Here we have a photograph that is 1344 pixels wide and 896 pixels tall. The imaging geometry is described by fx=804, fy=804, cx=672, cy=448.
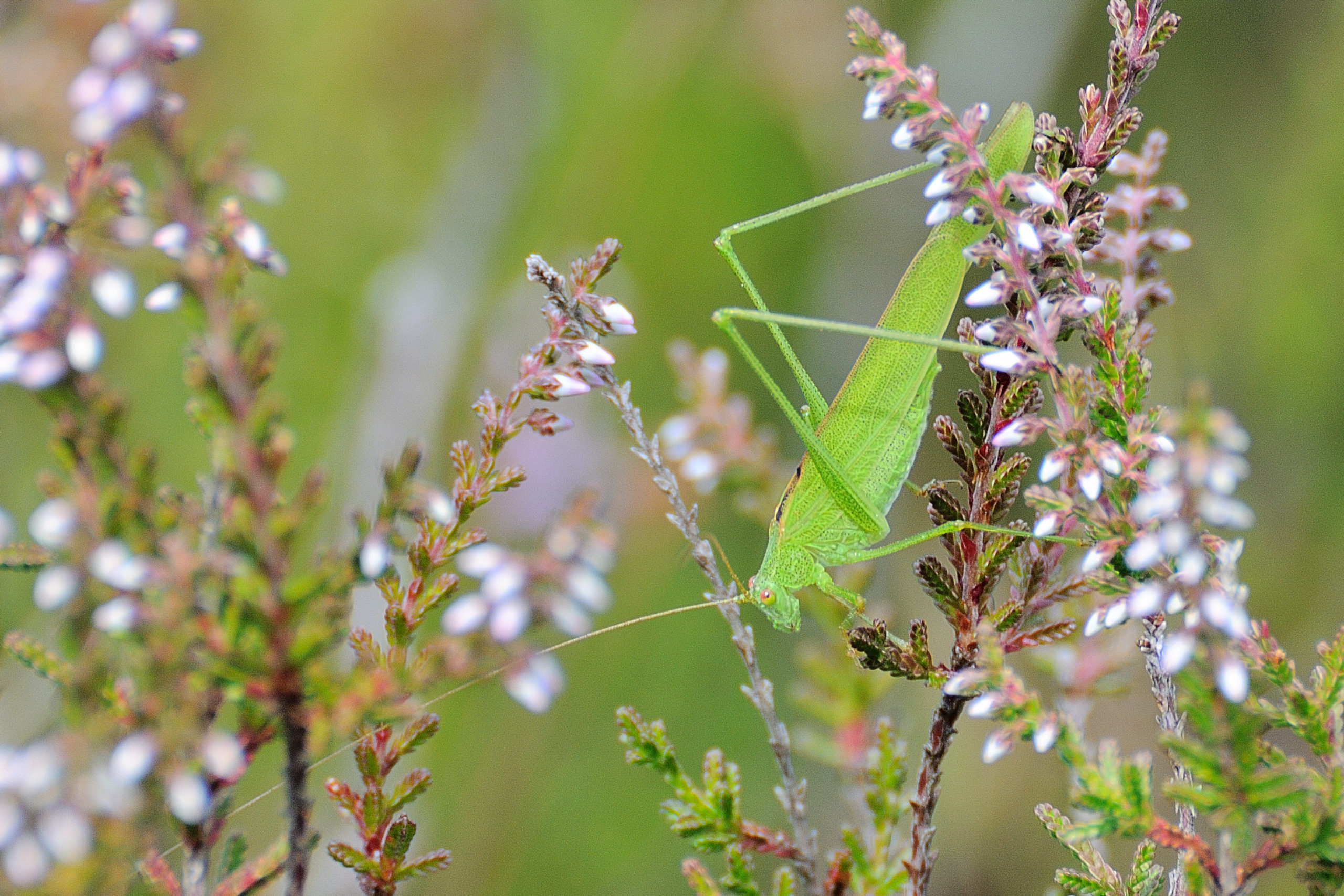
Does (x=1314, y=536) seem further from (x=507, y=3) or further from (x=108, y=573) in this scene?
(x=507, y=3)

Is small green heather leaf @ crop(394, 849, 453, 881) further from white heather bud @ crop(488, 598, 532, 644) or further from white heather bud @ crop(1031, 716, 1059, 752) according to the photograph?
white heather bud @ crop(1031, 716, 1059, 752)

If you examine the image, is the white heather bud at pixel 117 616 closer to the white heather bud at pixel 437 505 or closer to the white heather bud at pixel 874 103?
the white heather bud at pixel 437 505

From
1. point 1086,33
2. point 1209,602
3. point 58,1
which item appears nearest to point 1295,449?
point 1086,33

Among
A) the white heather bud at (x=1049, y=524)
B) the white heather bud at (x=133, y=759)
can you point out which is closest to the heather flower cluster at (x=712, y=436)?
the white heather bud at (x=1049, y=524)

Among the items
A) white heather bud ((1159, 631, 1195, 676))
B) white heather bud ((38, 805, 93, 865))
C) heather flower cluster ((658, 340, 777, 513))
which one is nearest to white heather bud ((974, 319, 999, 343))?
white heather bud ((1159, 631, 1195, 676))

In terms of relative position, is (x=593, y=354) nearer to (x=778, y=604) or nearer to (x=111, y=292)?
(x=111, y=292)

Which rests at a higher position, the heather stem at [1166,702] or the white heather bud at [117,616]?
the white heather bud at [117,616]
